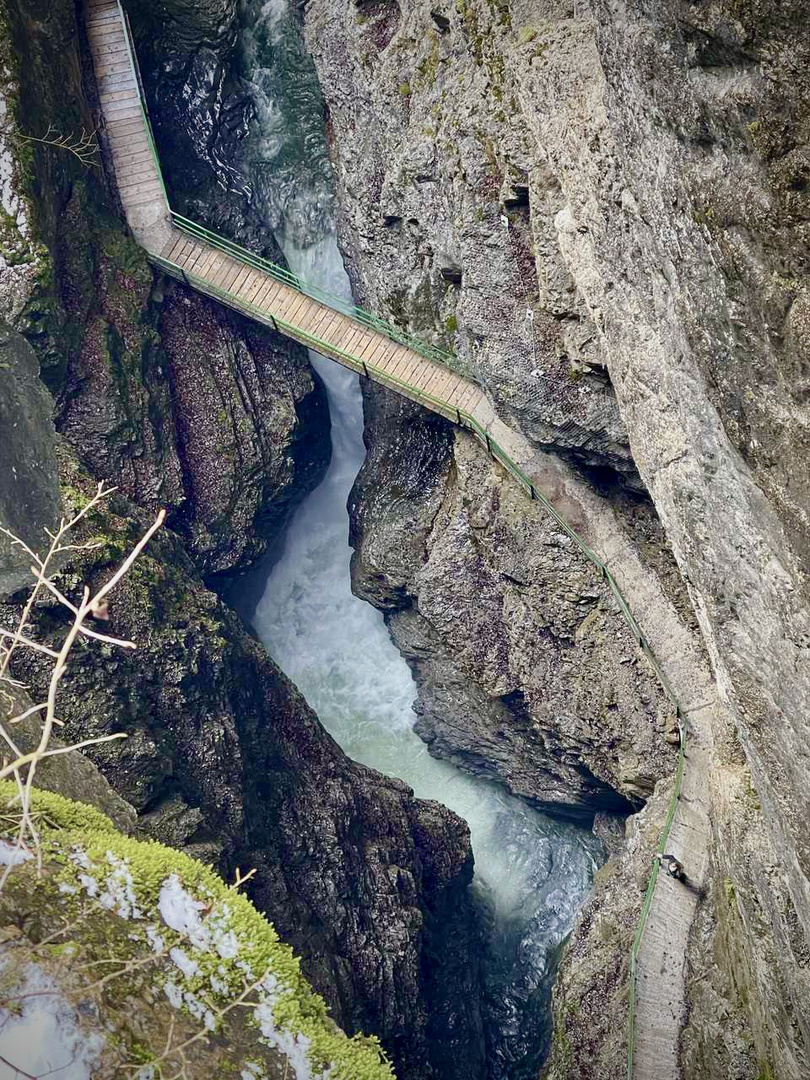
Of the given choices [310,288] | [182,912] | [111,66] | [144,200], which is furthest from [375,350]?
[182,912]

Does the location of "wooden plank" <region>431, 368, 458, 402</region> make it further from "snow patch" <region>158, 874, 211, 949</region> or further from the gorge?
"snow patch" <region>158, 874, 211, 949</region>

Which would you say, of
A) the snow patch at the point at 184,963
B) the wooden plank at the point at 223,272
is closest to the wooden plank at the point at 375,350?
the wooden plank at the point at 223,272

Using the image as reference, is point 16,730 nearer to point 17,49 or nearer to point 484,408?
point 484,408

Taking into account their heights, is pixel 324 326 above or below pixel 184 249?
above

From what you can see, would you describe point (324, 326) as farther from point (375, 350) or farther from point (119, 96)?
point (119, 96)

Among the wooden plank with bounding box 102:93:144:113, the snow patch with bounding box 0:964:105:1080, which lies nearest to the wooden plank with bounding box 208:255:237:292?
the wooden plank with bounding box 102:93:144:113

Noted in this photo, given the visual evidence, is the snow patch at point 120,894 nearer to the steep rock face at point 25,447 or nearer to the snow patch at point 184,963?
the snow patch at point 184,963
